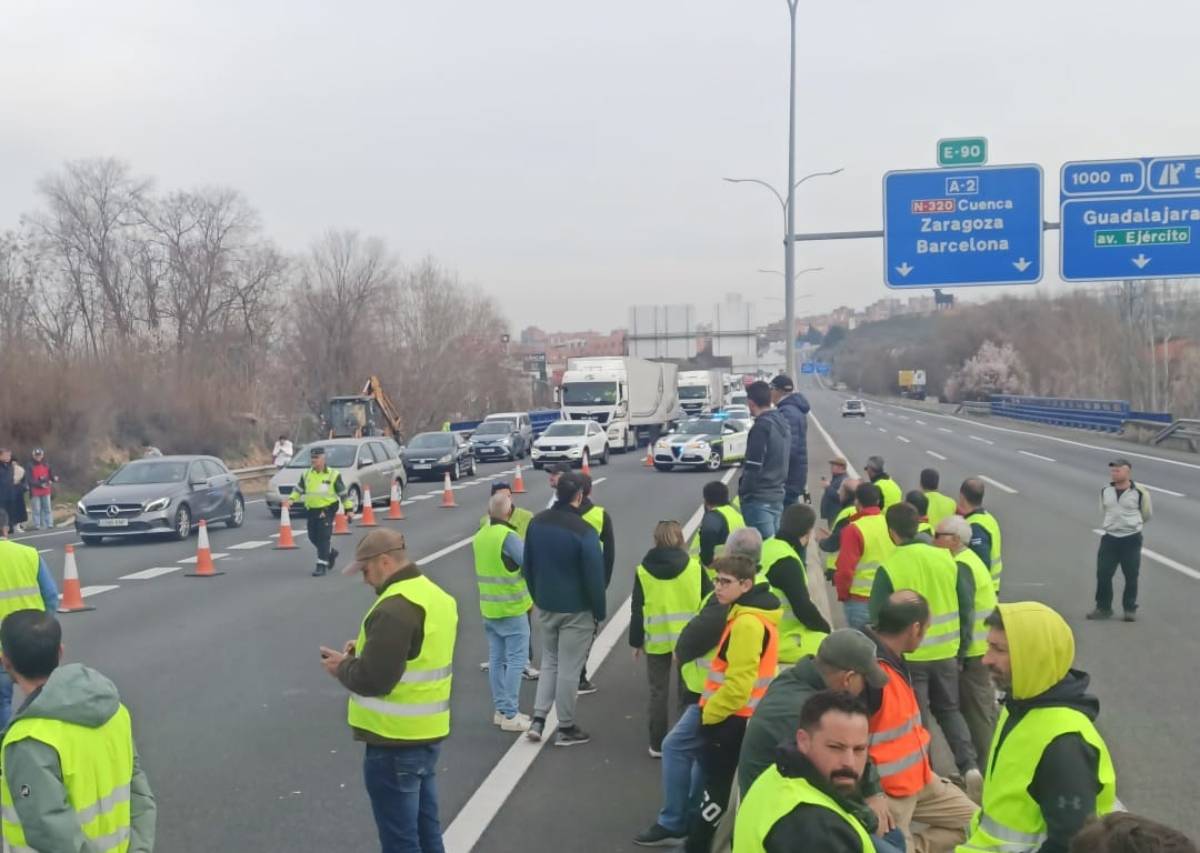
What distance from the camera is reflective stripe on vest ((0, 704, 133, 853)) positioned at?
137 inches

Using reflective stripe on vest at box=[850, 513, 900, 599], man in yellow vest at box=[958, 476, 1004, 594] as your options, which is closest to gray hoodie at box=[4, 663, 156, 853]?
reflective stripe on vest at box=[850, 513, 900, 599]

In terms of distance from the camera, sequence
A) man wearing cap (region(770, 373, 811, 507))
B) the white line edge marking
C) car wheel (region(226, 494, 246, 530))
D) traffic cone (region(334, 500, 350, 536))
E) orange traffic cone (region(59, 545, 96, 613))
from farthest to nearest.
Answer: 1. car wheel (region(226, 494, 246, 530))
2. traffic cone (region(334, 500, 350, 536))
3. orange traffic cone (region(59, 545, 96, 613))
4. man wearing cap (region(770, 373, 811, 507))
5. the white line edge marking

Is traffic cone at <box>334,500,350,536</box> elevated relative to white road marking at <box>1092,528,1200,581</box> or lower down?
lower down

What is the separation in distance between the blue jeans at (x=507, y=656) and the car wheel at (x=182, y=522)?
14169mm

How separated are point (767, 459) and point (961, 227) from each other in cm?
1248

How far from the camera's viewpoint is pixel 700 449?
33.5m

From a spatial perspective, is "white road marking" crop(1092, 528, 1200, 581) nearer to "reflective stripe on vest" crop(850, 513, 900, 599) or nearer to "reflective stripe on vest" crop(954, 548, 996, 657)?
"reflective stripe on vest" crop(850, 513, 900, 599)

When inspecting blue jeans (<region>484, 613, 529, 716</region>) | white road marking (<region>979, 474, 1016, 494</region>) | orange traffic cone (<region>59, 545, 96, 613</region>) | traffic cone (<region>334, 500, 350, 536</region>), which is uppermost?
blue jeans (<region>484, 613, 529, 716</region>)

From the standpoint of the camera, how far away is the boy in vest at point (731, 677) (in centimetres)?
548

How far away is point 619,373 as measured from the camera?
4534 cm

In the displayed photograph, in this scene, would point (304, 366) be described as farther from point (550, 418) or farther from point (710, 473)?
point (710, 473)

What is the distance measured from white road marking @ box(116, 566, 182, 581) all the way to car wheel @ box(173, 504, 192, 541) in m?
A: 3.46

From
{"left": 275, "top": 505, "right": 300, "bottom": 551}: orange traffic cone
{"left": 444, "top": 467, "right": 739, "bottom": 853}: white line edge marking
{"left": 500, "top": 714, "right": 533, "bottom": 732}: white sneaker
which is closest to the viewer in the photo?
{"left": 444, "top": 467, "right": 739, "bottom": 853}: white line edge marking

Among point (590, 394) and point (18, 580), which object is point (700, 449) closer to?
point (590, 394)
